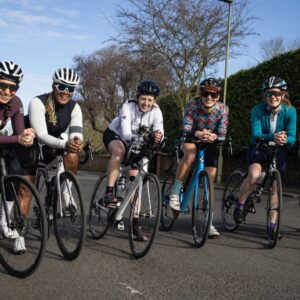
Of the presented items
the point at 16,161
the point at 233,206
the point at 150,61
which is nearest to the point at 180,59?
the point at 150,61

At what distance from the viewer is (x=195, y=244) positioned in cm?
553

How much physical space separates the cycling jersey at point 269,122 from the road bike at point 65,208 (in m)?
2.42

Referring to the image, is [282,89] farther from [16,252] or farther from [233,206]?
[16,252]

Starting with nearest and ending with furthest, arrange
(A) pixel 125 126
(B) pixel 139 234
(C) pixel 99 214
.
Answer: (B) pixel 139 234, (A) pixel 125 126, (C) pixel 99 214

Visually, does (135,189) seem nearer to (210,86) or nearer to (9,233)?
(9,233)

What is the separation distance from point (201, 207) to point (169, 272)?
1.34 m

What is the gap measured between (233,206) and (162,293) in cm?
302

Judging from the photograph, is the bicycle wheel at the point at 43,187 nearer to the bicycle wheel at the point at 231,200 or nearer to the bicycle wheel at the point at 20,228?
the bicycle wheel at the point at 20,228

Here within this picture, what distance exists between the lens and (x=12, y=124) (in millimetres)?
4742


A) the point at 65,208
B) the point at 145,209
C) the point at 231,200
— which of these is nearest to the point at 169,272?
the point at 145,209

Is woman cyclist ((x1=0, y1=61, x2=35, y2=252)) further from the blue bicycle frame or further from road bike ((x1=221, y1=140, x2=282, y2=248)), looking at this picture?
road bike ((x1=221, y1=140, x2=282, y2=248))

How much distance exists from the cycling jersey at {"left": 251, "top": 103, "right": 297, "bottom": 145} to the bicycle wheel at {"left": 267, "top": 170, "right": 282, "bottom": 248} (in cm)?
52

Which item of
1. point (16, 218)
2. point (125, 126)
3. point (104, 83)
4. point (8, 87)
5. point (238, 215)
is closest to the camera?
point (16, 218)

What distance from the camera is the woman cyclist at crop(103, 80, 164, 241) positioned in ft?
18.2
